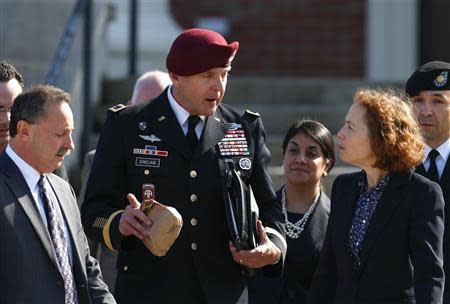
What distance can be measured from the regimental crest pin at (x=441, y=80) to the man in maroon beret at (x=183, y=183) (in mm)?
1270

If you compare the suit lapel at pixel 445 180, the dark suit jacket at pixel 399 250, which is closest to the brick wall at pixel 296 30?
the suit lapel at pixel 445 180

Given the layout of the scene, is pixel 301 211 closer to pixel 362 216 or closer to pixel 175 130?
pixel 362 216

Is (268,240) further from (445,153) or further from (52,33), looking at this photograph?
(52,33)

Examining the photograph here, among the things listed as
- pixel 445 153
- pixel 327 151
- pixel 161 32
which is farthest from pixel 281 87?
pixel 445 153

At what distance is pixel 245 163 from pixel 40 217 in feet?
3.52

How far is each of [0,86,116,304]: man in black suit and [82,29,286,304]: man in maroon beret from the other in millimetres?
261

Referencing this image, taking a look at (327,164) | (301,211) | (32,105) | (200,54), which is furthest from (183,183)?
(327,164)

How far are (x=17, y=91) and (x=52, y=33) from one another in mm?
4304

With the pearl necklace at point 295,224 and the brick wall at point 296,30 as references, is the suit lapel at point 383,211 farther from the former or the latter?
the brick wall at point 296,30

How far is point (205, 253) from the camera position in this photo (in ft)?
18.6

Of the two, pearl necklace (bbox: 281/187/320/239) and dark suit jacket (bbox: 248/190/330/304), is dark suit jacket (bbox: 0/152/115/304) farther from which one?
pearl necklace (bbox: 281/187/320/239)

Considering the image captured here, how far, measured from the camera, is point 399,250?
219 inches

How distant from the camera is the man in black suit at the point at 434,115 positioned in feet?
21.0

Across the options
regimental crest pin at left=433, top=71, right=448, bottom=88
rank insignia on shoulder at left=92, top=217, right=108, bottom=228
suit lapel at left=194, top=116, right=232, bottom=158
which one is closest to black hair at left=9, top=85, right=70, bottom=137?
rank insignia on shoulder at left=92, top=217, right=108, bottom=228
